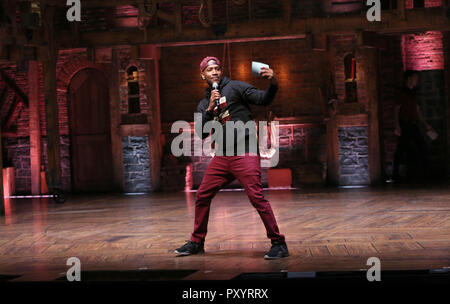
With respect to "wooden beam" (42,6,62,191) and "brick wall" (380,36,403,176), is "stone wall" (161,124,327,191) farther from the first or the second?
"wooden beam" (42,6,62,191)

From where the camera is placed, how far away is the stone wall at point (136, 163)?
39.4 feet

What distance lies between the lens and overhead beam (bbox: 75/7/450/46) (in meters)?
10.1

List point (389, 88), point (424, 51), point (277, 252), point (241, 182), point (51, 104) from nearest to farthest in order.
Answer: point (277, 252)
point (241, 182)
point (51, 104)
point (424, 51)
point (389, 88)

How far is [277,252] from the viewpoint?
4875 millimetres

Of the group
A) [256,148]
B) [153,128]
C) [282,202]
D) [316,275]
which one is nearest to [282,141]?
[153,128]

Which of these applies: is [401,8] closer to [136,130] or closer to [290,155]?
[290,155]

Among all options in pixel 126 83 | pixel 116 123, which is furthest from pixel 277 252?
pixel 126 83

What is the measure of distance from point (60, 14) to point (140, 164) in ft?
11.0

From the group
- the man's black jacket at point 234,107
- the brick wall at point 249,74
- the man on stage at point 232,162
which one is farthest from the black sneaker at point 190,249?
the brick wall at point 249,74

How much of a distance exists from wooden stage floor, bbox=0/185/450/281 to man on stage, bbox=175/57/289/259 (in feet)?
0.58

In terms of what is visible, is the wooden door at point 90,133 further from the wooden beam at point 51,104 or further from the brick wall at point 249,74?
the wooden beam at point 51,104

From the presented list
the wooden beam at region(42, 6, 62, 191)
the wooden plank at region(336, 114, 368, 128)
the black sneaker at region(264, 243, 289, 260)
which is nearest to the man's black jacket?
the black sneaker at region(264, 243, 289, 260)

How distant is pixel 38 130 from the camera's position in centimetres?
1245

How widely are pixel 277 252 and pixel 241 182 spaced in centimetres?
60
